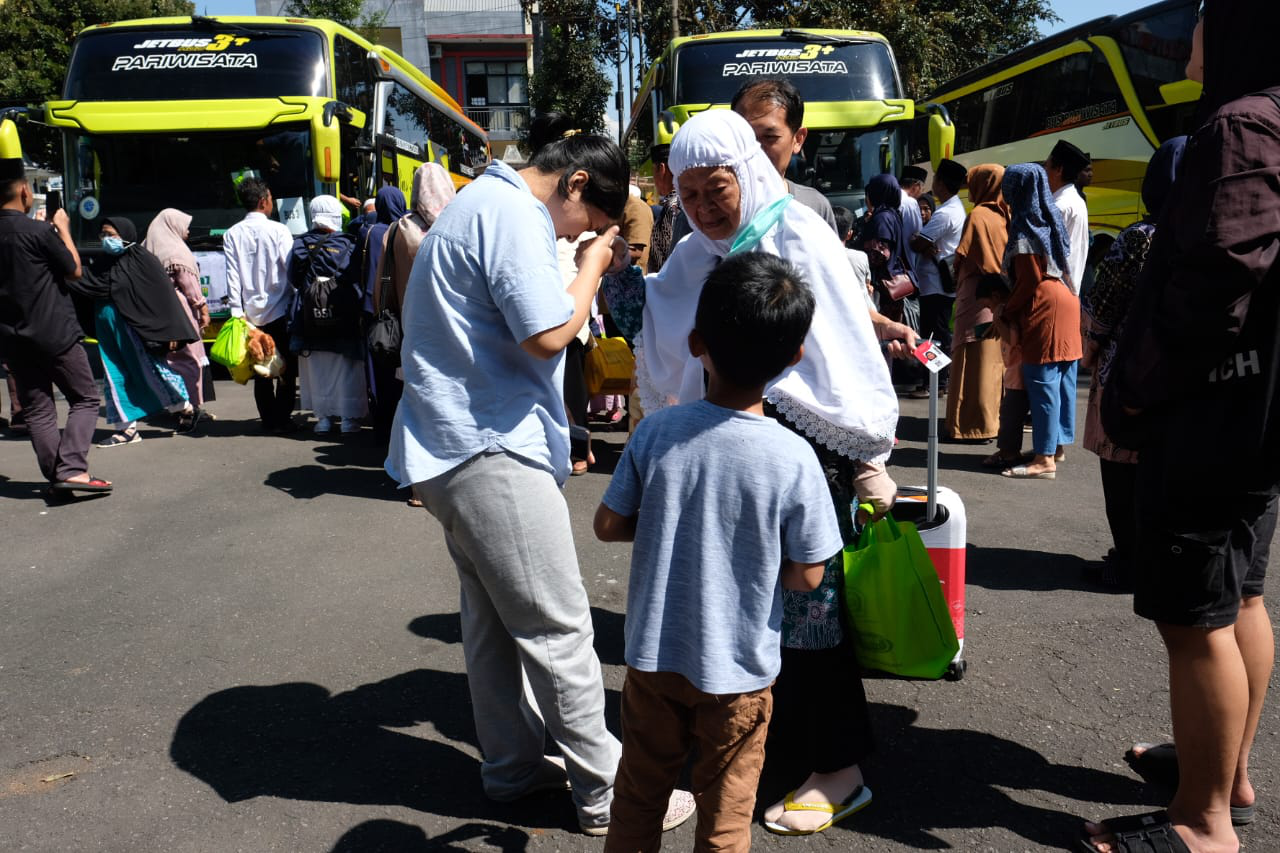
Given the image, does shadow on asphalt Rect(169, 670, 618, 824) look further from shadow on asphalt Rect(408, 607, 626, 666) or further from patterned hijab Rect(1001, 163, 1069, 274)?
patterned hijab Rect(1001, 163, 1069, 274)

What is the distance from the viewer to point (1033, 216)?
597 centimetres

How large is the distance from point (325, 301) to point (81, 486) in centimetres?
209

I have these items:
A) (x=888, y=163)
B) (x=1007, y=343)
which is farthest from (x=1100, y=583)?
(x=888, y=163)

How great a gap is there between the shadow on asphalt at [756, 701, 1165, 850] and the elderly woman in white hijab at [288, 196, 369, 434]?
17.8ft

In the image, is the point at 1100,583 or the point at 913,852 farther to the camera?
the point at 1100,583

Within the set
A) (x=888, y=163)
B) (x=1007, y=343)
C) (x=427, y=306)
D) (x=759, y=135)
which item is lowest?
(x=1007, y=343)

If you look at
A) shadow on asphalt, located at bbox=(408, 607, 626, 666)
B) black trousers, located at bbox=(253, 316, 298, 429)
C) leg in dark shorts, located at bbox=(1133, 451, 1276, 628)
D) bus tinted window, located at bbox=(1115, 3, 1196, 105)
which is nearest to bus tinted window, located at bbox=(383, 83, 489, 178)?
black trousers, located at bbox=(253, 316, 298, 429)

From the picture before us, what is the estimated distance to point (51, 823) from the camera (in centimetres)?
281

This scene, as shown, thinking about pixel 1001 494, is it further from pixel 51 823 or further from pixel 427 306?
pixel 51 823

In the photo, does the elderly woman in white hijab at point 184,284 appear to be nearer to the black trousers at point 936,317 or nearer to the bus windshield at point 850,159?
the black trousers at point 936,317

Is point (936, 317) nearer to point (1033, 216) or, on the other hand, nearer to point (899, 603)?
point (1033, 216)

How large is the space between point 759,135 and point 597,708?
1.89 meters

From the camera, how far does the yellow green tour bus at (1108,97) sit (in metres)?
11.7

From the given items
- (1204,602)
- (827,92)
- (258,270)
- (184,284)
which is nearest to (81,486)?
(258,270)
